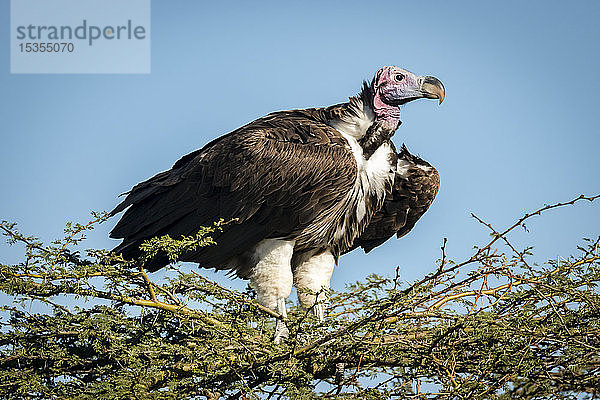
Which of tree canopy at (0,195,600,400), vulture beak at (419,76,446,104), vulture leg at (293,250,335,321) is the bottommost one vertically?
tree canopy at (0,195,600,400)

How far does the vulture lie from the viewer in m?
6.30

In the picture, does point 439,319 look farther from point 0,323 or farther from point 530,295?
point 0,323

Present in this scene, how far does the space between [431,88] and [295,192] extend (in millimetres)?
1472

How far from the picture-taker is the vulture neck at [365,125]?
6828mm

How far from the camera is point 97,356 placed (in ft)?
16.9

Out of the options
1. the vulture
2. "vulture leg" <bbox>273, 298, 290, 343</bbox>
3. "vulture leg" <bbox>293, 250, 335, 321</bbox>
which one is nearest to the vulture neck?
the vulture

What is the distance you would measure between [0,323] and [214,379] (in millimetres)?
1282

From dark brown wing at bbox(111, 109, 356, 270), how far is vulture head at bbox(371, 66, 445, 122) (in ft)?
1.89

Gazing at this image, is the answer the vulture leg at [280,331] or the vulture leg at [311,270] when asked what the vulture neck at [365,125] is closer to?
the vulture leg at [311,270]

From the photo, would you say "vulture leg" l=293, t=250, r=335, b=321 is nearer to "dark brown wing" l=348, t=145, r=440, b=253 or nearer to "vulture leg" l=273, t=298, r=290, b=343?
"dark brown wing" l=348, t=145, r=440, b=253

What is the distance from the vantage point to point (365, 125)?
688cm

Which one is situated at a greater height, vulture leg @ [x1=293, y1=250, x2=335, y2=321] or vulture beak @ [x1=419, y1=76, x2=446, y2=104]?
vulture beak @ [x1=419, y1=76, x2=446, y2=104]

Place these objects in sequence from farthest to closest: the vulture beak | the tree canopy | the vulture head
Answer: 1. the vulture head
2. the vulture beak
3. the tree canopy

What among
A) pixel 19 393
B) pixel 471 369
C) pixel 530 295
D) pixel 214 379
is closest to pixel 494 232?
pixel 530 295
